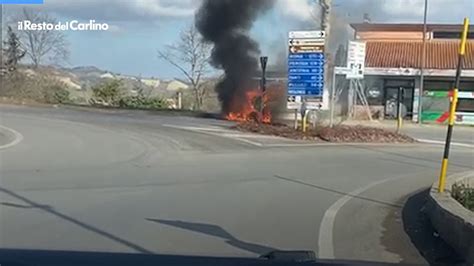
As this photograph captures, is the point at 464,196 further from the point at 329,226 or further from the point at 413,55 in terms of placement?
the point at 413,55

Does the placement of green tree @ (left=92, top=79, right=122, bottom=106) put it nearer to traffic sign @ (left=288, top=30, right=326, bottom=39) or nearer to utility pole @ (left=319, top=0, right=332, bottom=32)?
utility pole @ (left=319, top=0, right=332, bottom=32)

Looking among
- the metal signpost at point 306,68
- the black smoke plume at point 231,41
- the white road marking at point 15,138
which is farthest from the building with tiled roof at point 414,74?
the white road marking at point 15,138

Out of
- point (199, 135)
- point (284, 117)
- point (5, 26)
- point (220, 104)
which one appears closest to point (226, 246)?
point (199, 135)

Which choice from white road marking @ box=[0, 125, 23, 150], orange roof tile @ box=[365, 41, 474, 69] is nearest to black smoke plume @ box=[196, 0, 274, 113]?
orange roof tile @ box=[365, 41, 474, 69]

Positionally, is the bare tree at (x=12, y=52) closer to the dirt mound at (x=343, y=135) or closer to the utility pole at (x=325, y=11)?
the utility pole at (x=325, y=11)

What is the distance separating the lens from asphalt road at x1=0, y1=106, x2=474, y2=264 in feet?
23.7

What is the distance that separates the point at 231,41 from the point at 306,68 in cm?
938

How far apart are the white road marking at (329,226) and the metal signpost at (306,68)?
11803 mm

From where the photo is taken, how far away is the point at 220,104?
112 feet

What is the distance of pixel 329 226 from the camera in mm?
8211

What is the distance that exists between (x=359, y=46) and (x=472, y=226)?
20866 millimetres

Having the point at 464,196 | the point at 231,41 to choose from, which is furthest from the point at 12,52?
the point at 464,196

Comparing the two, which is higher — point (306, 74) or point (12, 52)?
point (12, 52)

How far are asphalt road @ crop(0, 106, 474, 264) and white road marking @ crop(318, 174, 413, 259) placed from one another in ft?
0.04
